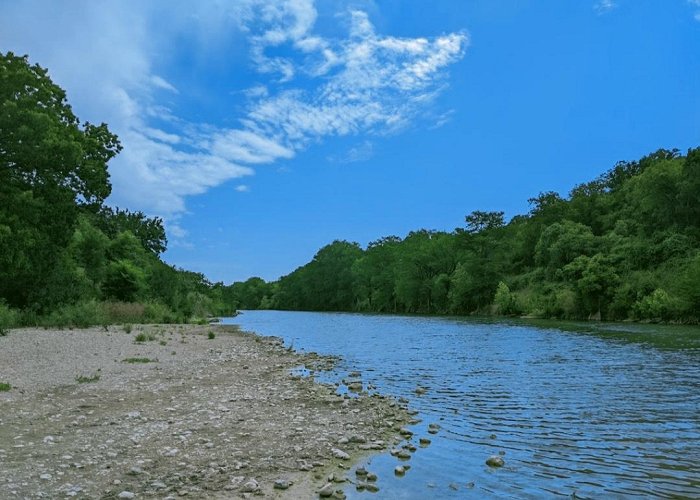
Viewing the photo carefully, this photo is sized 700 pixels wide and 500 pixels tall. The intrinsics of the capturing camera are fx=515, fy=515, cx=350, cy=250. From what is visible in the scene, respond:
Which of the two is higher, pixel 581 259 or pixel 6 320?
pixel 581 259

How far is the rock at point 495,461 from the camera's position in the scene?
9539mm

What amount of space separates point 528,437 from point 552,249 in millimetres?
93397

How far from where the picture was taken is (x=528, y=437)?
38.1 ft

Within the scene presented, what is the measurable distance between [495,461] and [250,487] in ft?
15.0

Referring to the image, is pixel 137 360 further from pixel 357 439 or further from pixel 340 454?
pixel 340 454

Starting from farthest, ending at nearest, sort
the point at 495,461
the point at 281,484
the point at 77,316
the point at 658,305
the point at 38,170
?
the point at 658,305 → the point at 77,316 → the point at 38,170 → the point at 495,461 → the point at 281,484

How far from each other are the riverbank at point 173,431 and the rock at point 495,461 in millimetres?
2155

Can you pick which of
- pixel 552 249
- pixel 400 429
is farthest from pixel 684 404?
pixel 552 249

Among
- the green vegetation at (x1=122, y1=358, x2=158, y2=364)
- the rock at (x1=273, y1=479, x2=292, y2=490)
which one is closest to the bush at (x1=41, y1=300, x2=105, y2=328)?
the green vegetation at (x1=122, y1=358, x2=158, y2=364)

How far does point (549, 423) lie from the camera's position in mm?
12953

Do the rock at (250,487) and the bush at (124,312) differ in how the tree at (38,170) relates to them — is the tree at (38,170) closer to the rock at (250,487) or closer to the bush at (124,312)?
the bush at (124,312)

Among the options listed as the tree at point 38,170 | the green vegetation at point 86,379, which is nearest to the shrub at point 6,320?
the tree at point 38,170

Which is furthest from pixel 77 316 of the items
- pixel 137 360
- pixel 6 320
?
pixel 137 360

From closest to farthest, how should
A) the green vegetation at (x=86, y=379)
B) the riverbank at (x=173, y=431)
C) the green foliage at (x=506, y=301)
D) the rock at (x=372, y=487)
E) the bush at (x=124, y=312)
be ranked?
the riverbank at (x=173, y=431), the rock at (x=372, y=487), the green vegetation at (x=86, y=379), the bush at (x=124, y=312), the green foliage at (x=506, y=301)
